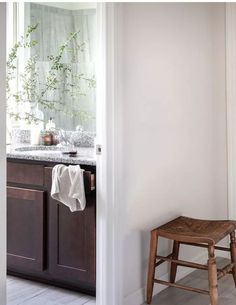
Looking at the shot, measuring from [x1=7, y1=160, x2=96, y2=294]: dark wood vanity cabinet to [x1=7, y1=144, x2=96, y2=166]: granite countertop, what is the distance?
49 mm

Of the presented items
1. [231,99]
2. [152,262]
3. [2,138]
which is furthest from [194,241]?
[231,99]

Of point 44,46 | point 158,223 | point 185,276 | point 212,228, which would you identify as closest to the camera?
point 212,228

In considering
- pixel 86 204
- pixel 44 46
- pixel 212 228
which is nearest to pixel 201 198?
pixel 212 228

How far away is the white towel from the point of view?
114 inches

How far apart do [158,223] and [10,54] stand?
187 cm

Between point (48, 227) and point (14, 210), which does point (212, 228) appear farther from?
point (14, 210)

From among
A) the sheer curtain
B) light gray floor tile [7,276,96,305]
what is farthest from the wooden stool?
the sheer curtain

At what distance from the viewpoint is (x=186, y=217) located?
3.24 meters

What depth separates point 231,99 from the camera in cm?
376

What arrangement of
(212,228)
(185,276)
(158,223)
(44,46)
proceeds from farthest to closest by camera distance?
(44,46) → (185,276) → (158,223) → (212,228)

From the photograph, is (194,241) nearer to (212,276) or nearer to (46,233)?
(212,276)

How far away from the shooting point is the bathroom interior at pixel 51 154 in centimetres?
298

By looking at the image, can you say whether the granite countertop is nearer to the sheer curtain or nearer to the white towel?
the white towel

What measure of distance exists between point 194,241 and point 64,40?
1913 mm
